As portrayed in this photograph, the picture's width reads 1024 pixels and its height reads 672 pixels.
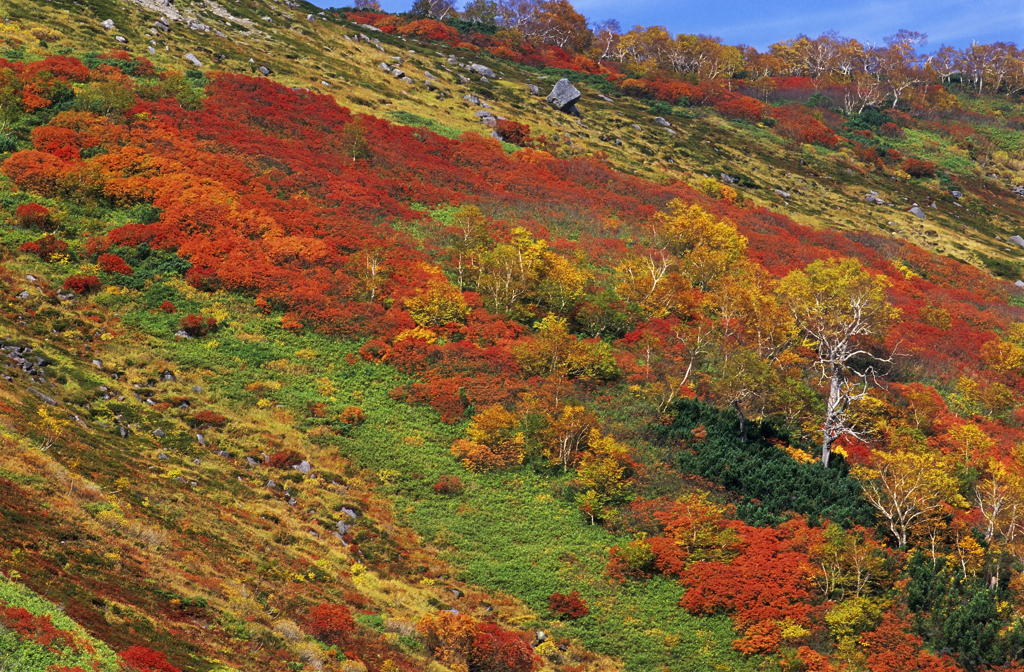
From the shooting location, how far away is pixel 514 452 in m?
33.8

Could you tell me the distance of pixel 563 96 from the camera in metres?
98.8

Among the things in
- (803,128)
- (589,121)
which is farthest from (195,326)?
(803,128)

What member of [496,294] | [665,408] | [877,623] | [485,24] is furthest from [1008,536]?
[485,24]

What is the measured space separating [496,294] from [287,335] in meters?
12.0

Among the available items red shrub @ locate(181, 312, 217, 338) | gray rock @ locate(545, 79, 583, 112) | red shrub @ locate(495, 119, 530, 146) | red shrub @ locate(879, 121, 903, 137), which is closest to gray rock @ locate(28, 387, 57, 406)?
red shrub @ locate(181, 312, 217, 338)

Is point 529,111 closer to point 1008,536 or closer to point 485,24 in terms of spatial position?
point 485,24

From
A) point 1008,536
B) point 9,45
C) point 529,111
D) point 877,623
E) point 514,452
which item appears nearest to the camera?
point 877,623

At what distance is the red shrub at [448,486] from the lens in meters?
31.4

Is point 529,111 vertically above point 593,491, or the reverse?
point 529,111

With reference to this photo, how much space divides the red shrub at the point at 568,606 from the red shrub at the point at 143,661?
13.9m

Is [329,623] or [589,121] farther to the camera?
[589,121]

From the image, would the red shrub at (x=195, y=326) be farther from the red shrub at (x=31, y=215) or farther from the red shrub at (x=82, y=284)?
the red shrub at (x=31, y=215)

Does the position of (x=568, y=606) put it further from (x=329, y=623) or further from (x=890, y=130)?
(x=890, y=130)

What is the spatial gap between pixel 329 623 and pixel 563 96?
88.0 m
